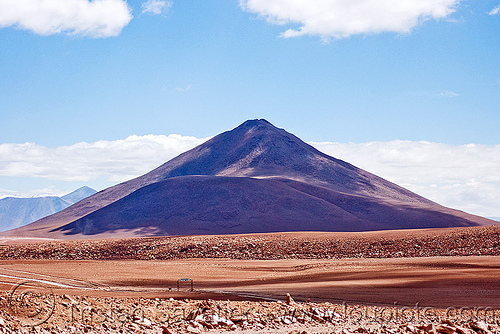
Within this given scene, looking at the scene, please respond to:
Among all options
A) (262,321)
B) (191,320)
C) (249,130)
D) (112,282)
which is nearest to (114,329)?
(191,320)

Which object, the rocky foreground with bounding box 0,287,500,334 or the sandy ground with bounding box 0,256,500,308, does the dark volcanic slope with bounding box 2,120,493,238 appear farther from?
the rocky foreground with bounding box 0,287,500,334

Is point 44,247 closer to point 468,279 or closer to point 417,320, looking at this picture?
point 468,279

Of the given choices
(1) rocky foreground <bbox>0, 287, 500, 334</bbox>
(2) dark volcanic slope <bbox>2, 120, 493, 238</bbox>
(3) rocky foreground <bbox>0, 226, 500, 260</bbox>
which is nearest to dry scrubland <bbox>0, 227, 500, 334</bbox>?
(1) rocky foreground <bbox>0, 287, 500, 334</bbox>

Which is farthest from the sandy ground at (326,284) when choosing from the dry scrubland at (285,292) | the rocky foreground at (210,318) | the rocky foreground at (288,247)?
the rocky foreground at (288,247)

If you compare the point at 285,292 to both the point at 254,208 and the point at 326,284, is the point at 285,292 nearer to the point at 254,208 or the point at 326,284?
the point at 326,284

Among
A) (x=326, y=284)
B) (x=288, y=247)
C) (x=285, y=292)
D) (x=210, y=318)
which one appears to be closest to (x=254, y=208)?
(x=288, y=247)

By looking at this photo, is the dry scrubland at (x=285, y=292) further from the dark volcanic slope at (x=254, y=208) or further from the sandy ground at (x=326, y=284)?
the dark volcanic slope at (x=254, y=208)
